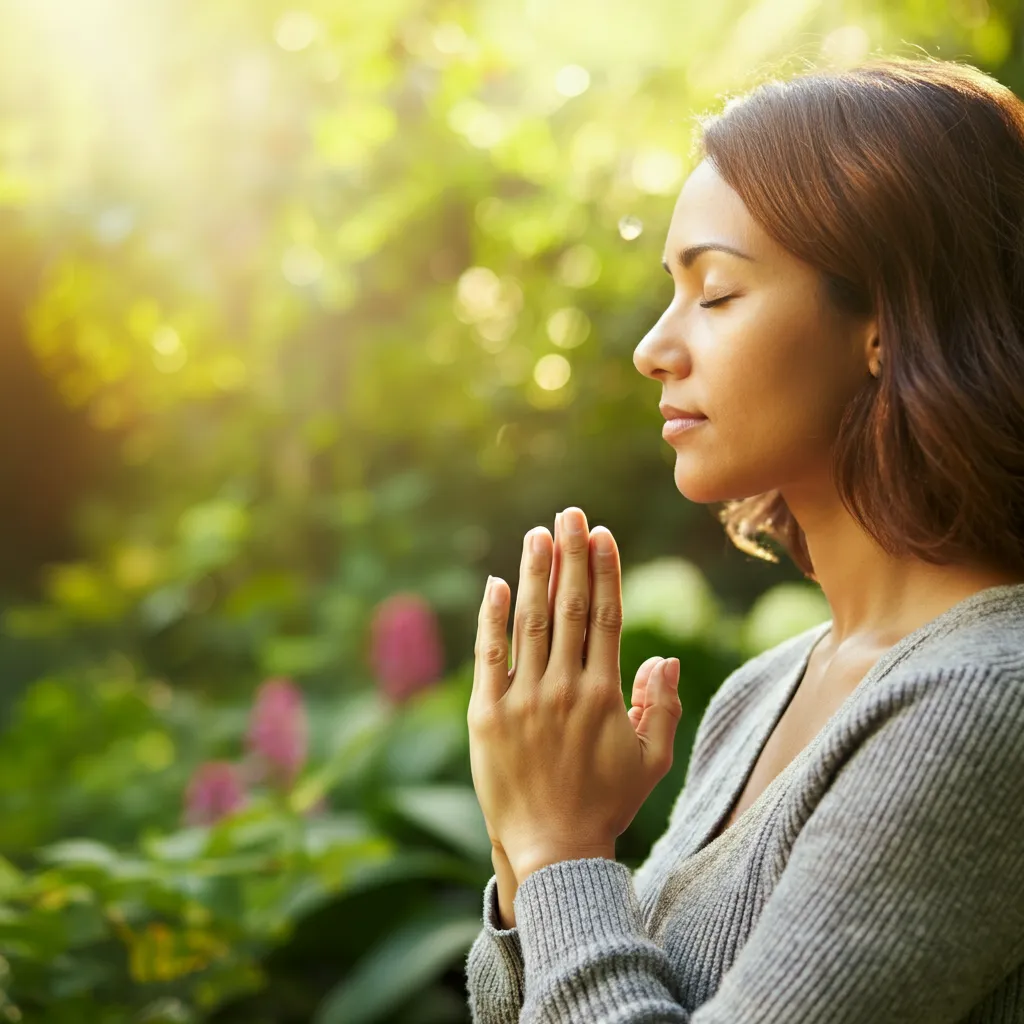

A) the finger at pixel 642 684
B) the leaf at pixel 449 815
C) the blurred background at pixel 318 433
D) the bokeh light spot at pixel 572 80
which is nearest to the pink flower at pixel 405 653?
the blurred background at pixel 318 433

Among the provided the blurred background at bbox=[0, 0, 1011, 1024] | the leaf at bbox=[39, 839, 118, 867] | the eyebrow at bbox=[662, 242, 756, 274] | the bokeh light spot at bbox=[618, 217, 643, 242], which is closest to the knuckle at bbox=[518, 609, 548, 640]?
the eyebrow at bbox=[662, 242, 756, 274]

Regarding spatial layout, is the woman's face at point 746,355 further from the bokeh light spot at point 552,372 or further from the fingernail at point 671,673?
the bokeh light spot at point 552,372

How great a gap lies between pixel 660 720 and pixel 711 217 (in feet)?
1.51

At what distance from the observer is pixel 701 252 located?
1.06 m

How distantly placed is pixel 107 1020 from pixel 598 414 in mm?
2275

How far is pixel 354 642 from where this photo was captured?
3623mm

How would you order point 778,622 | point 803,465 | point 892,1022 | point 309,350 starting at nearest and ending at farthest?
1. point 892,1022
2. point 803,465
3. point 778,622
4. point 309,350

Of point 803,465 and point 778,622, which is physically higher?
point 803,465

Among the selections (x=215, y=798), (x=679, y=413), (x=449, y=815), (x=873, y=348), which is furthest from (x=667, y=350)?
(x=215, y=798)

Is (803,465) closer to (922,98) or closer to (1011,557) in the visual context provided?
(1011,557)

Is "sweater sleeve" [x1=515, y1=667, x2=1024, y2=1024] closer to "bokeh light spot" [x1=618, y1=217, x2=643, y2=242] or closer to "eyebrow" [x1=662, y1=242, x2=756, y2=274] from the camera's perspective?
"eyebrow" [x1=662, y1=242, x2=756, y2=274]

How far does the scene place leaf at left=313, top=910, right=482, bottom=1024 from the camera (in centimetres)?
221

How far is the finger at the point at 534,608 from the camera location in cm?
102

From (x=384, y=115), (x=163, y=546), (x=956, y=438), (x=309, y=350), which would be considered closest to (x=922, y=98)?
(x=956, y=438)
